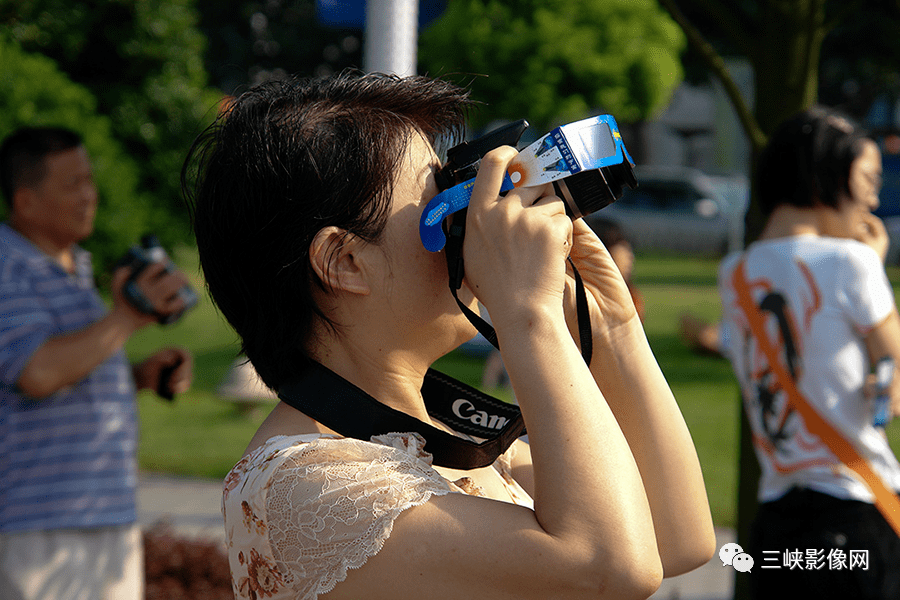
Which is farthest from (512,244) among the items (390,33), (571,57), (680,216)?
(680,216)

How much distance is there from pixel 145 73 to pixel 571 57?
42.8ft

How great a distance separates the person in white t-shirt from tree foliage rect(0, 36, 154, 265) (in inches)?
183

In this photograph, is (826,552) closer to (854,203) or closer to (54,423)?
(854,203)

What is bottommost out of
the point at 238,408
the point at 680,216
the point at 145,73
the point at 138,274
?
the point at 680,216

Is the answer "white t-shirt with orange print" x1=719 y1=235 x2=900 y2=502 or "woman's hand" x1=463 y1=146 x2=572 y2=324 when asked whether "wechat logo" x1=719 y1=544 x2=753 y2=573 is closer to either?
"white t-shirt with orange print" x1=719 y1=235 x2=900 y2=502

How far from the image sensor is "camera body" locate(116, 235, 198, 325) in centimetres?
299

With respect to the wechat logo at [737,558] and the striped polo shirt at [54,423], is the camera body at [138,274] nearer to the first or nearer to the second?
the striped polo shirt at [54,423]

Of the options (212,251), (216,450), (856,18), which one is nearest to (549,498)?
(212,251)

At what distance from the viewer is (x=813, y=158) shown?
2.93 metres

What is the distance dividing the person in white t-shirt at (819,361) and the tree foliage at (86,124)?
466 cm

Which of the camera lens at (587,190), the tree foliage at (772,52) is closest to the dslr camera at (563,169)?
the camera lens at (587,190)

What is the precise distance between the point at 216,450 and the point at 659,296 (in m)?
10.1

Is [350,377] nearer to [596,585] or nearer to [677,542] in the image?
[596,585]

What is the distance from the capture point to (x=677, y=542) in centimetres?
158
